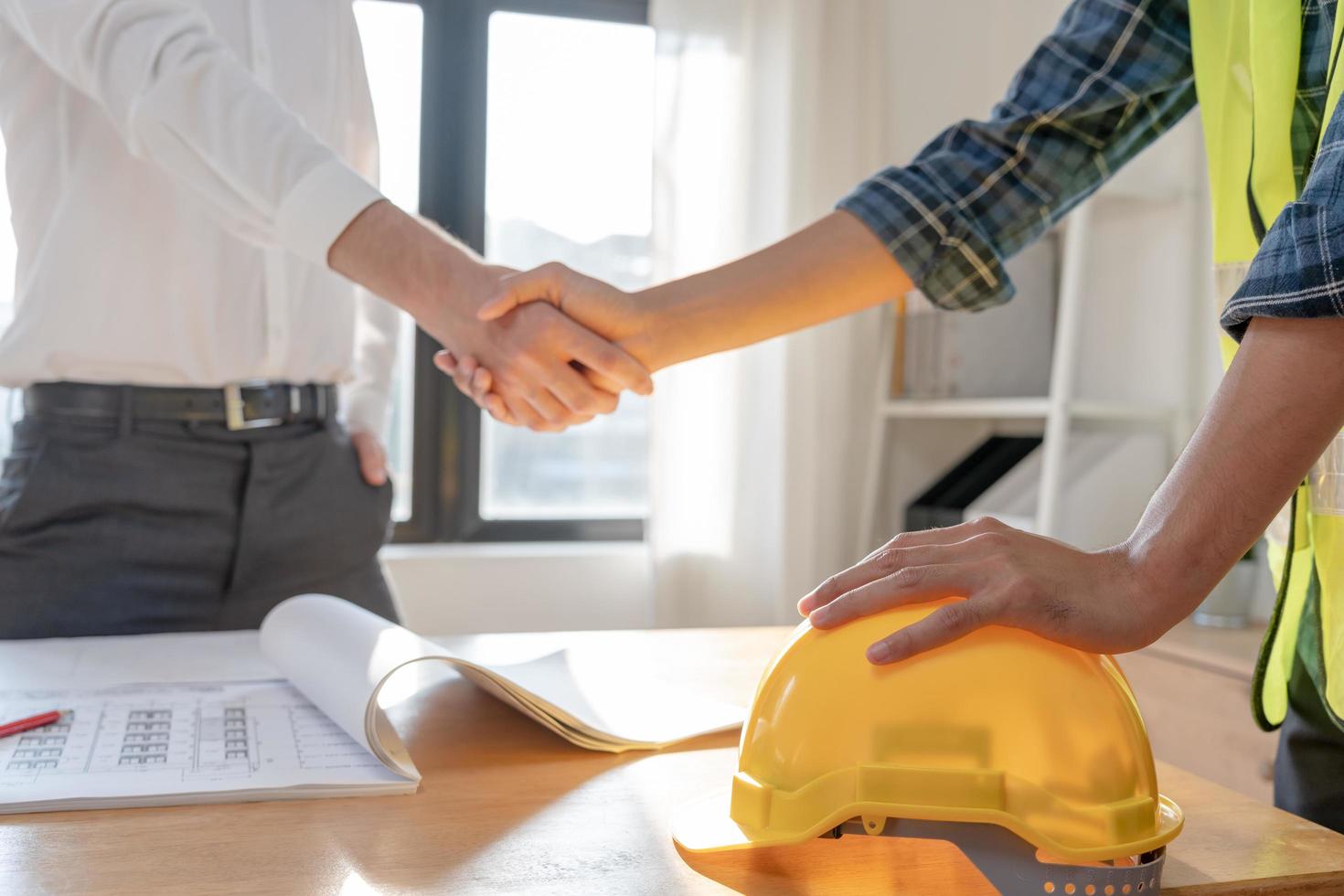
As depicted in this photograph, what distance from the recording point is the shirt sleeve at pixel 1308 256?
572 mm

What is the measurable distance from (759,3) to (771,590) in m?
1.37

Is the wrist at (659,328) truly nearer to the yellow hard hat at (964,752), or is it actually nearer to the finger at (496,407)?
the finger at (496,407)

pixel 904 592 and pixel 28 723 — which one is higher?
pixel 904 592

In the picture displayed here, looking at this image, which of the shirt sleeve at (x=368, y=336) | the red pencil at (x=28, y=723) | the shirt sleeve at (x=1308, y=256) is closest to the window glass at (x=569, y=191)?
the shirt sleeve at (x=368, y=336)

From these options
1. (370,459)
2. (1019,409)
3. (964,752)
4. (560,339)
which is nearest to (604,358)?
(560,339)

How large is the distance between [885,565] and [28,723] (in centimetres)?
54

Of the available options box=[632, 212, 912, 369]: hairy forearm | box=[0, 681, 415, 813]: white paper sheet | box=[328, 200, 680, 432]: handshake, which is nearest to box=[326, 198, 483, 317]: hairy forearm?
box=[328, 200, 680, 432]: handshake

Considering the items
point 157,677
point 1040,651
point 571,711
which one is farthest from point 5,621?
point 1040,651

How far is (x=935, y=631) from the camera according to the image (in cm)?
55

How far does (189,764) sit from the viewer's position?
2.16 feet

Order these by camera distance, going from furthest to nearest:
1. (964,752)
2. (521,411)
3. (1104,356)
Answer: (1104,356)
(521,411)
(964,752)

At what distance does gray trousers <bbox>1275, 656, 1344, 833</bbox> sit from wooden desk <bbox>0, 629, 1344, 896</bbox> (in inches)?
6.5

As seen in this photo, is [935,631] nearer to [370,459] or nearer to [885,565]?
[885,565]

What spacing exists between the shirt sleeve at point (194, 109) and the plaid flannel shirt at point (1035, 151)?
22.2 inches
